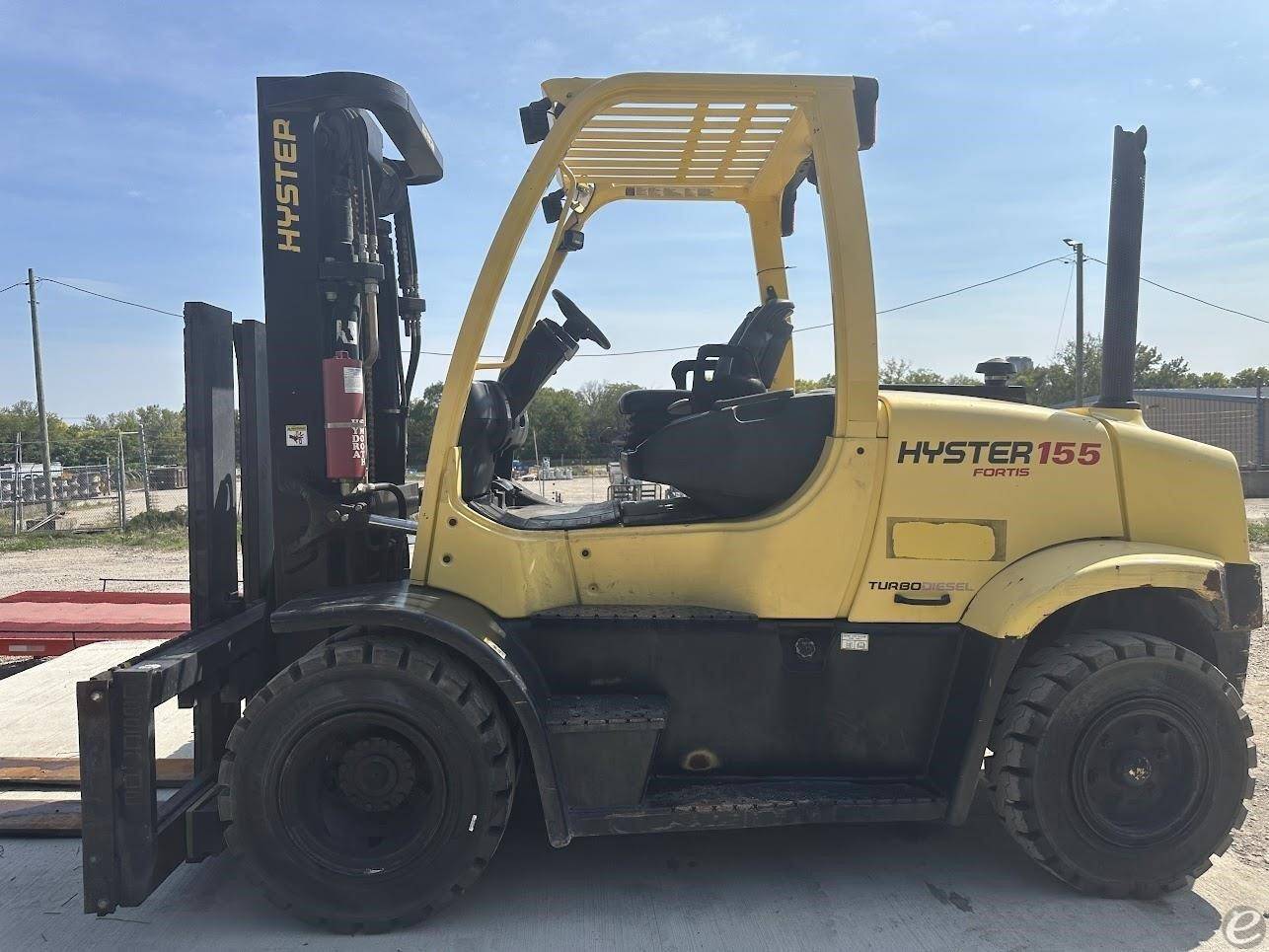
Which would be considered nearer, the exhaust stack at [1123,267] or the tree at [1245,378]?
the exhaust stack at [1123,267]

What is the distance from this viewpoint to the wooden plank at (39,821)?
377cm

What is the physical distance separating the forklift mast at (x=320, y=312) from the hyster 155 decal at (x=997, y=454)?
228 centimetres

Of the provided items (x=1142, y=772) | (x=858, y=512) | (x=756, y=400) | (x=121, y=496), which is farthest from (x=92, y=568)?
(x=1142, y=772)

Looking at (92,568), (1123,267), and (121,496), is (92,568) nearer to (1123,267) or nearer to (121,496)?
(121,496)

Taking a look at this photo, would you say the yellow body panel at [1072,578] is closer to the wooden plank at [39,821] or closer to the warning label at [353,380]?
the warning label at [353,380]

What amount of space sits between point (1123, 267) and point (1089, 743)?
6.63 feet

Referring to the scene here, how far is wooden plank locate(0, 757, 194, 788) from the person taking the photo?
4.11 m

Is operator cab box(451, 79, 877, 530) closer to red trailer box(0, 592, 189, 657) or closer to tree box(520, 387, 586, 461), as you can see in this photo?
red trailer box(0, 592, 189, 657)

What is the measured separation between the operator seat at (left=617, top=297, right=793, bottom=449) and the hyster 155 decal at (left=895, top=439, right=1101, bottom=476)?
0.77m

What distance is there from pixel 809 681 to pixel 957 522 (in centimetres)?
86

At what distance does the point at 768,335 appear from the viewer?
4168 mm

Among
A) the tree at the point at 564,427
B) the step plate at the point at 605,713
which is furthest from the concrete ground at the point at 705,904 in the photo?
the tree at the point at 564,427

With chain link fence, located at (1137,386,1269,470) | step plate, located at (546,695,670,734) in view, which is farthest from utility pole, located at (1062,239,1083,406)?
step plate, located at (546,695,670,734)

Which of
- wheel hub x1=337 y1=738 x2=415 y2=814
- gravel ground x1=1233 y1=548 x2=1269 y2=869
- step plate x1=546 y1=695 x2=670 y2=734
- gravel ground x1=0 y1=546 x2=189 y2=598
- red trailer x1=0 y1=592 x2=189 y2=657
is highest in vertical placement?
step plate x1=546 y1=695 x2=670 y2=734
